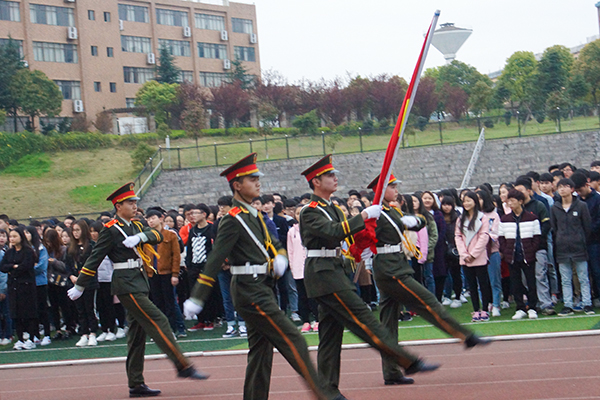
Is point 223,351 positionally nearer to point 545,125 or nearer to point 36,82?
point 545,125

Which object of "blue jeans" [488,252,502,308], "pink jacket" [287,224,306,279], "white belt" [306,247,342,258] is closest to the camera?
"white belt" [306,247,342,258]

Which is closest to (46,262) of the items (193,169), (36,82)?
(193,169)

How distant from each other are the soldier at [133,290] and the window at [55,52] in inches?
2004

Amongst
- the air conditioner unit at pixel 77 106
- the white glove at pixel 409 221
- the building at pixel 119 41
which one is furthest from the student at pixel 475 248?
the air conditioner unit at pixel 77 106

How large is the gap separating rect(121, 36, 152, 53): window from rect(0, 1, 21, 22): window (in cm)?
902

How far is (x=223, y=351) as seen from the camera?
998 centimetres

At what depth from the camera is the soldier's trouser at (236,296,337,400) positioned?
18.5ft

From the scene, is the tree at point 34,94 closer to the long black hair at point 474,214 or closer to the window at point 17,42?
the window at point 17,42

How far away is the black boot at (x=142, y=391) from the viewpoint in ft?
25.0

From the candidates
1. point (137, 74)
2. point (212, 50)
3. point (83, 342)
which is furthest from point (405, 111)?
point (212, 50)

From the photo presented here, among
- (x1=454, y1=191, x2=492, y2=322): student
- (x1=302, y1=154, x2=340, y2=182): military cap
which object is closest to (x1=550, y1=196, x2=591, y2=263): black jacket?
(x1=454, y1=191, x2=492, y2=322): student

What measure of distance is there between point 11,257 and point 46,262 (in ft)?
2.17

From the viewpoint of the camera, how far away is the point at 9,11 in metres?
52.7

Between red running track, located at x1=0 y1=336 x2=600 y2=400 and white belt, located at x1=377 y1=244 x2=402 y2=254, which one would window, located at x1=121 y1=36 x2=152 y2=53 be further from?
white belt, located at x1=377 y1=244 x2=402 y2=254
